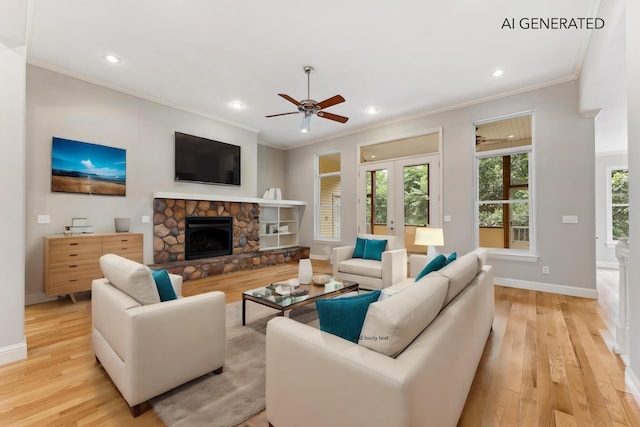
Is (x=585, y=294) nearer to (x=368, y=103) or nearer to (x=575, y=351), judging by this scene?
(x=575, y=351)

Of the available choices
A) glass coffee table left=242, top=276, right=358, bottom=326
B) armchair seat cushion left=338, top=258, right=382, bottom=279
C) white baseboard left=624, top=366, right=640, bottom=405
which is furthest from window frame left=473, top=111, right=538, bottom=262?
glass coffee table left=242, top=276, right=358, bottom=326

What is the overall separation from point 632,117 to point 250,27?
328 centimetres

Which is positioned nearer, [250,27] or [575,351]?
[575,351]

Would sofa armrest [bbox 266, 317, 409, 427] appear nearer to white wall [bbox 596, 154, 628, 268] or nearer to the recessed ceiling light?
the recessed ceiling light

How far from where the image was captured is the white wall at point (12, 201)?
215cm

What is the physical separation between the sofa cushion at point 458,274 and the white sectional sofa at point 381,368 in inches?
3.9

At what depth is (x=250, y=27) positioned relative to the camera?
2.93 m

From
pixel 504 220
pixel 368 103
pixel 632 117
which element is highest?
pixel 368 103

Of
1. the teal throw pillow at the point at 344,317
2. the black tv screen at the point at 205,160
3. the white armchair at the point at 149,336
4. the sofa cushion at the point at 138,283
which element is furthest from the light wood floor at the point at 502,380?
the black tv screen at the point at 205,160

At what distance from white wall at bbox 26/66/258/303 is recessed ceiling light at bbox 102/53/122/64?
2.66ft

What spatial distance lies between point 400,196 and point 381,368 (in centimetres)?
502

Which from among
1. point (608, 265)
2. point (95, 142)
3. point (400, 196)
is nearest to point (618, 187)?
point (608, 265)

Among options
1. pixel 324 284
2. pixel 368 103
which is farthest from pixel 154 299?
pixel 368 103

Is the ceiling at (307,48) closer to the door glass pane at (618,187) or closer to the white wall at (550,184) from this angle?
the white wall at (550,184)
